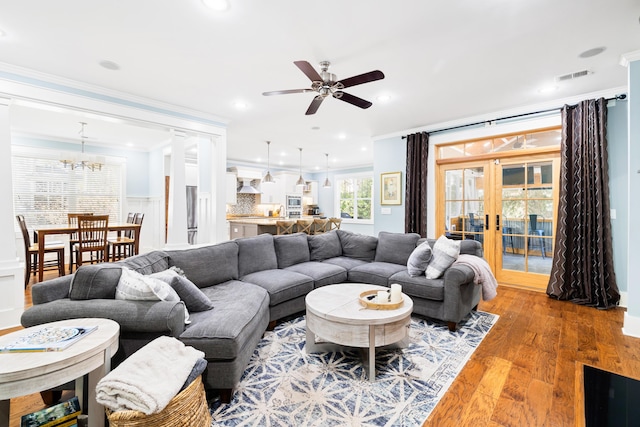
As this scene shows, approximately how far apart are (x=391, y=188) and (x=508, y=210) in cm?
198

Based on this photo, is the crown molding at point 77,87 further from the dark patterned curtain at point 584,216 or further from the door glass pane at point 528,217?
the dark patterned curtain at point 584,216

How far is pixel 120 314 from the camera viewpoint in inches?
66.1

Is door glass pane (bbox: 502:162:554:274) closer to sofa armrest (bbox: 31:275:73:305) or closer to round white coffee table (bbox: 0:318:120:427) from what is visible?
round white coffee table (bbox: 0:318:120:427)

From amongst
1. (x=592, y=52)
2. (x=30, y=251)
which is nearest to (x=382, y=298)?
(x=592, y=52)

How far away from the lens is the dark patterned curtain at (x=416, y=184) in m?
5.04

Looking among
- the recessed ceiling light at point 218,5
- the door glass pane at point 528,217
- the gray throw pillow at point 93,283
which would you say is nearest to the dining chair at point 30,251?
the gray throw pillow at point 93,283

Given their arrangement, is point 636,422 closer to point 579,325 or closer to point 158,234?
point 579,325

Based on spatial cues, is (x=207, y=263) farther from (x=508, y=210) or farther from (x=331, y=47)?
(x=508, y=210)

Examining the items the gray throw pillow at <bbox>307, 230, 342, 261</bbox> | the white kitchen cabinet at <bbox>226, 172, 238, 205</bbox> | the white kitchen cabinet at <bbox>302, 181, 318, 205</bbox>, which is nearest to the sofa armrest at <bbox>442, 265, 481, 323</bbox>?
the gray throw pillow at <bbox>307, 230, 342, 261</bbox>

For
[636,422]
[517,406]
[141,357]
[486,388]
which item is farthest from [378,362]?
[141,357]

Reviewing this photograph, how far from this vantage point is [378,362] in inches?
89.7

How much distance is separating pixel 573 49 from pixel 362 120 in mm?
2696

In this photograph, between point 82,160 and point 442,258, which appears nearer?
point 442,258

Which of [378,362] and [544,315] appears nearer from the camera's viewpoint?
[378,362]
